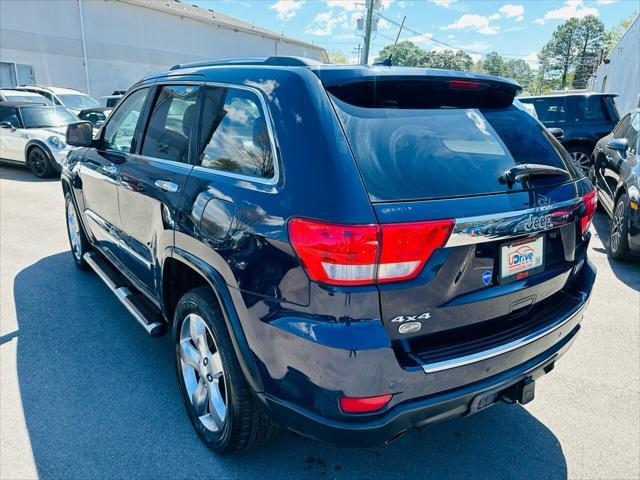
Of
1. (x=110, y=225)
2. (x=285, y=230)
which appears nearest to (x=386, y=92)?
(x=285, y=230)

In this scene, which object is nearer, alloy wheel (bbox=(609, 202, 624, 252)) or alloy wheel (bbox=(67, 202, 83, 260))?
alloy wheel (bbox=(67, 202, 83, 260))

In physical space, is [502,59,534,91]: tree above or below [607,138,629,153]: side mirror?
above

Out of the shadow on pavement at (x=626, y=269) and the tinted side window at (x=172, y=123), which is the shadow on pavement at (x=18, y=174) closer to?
the tinted side window at (x=172, y=123)

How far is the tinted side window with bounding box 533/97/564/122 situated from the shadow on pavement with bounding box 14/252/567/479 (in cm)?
953

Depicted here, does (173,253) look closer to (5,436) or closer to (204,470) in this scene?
(204,470)

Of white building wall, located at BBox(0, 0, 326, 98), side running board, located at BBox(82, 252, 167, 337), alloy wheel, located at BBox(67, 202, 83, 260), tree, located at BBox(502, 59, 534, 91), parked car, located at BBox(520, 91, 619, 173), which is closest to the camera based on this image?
side running board, located at BBox(82, 252, 167, 337)

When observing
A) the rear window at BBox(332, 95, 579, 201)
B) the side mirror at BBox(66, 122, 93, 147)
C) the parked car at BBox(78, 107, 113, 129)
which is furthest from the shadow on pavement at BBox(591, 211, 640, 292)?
the parked car at BBox(78, 107, 113, 129)

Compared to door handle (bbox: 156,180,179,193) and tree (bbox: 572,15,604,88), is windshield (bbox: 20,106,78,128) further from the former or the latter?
tree (bbox: 572,15,604,88)

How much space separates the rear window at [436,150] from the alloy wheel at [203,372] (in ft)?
3.89

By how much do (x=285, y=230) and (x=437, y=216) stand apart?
1.91 ft

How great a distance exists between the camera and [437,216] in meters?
1.79

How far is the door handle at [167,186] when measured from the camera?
2.56 metres

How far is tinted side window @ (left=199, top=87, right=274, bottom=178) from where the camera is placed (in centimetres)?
208

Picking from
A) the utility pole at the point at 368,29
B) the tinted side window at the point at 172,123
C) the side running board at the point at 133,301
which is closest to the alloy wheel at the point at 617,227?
the tinted side window at the point at 172,123
